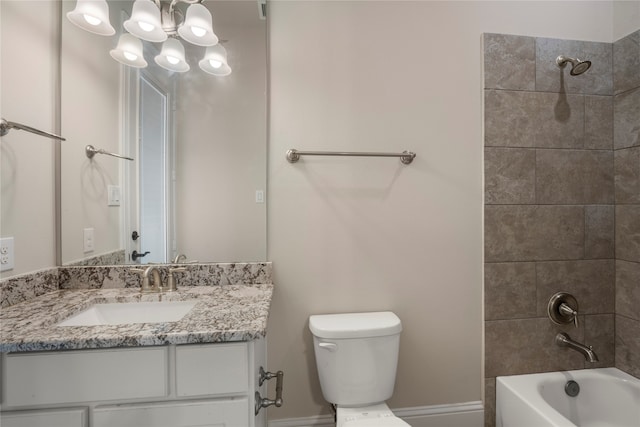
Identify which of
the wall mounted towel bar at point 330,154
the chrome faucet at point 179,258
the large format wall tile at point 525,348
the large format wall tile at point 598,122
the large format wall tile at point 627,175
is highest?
the large format wall tile at point 598,122

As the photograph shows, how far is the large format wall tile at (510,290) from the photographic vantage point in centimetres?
148

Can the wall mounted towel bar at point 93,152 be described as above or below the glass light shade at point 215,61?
below

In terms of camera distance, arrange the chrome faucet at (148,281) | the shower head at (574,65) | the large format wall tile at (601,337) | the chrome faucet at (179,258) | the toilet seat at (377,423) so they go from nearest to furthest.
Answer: the toilet seat at (377,423) < the chrome faucet at (148,281) < the chrome faucet at (179,258) < the shower head at (574,65) < the large format wall tile at (601,337)

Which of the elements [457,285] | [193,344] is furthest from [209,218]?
[457,285]

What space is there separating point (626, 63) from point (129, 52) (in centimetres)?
237

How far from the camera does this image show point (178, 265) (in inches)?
50.9

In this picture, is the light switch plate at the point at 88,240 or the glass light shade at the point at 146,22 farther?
the light switch plate at the point at 88,240

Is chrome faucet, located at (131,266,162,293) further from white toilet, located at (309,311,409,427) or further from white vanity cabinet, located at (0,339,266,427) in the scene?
white toilet, located at (309,311,409,427)

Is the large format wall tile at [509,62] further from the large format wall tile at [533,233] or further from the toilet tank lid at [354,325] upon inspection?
the toilet tank lid at [354,325]

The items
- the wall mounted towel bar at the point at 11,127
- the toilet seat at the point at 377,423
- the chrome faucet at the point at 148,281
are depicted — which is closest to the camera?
the wall mounted towel bar at the point at 11,127

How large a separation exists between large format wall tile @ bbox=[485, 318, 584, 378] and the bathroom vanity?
125 centimetres

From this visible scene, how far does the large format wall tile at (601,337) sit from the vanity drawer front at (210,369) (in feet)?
5.76

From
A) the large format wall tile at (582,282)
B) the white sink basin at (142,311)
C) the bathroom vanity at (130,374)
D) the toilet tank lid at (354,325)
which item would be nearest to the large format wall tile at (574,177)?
the large format wall tile at (582,282)

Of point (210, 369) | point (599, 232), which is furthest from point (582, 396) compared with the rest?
point (210, 369)
